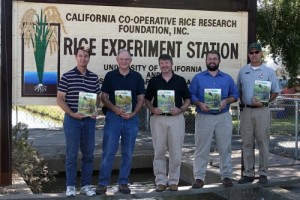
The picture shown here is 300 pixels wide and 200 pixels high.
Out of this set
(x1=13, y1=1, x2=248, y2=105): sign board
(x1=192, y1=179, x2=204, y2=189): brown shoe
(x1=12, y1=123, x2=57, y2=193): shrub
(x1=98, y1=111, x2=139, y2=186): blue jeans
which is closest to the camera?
(x1=98, y1=111, x2=139, y2=186): blue jeans

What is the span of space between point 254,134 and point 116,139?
214cm

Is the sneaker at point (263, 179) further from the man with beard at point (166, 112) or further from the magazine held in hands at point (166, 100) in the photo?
the magazine held in hands at point (166, 100)

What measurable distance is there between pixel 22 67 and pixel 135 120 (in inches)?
73.6

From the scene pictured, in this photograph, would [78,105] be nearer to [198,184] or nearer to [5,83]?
[5,83]

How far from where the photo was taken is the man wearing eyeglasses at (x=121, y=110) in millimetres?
6430

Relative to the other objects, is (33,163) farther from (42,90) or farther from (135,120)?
(135,120)

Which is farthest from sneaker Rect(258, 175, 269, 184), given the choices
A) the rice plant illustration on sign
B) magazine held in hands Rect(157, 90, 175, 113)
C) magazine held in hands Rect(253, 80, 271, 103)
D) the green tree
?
the green tree

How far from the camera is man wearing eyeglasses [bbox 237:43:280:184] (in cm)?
716

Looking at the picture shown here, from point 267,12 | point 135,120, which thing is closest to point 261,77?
point 135,120

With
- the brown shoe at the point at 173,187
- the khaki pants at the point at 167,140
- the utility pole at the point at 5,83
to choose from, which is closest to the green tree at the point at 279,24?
the khaki pants at the point at 167,140

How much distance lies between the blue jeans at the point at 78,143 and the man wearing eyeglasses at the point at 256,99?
231cm

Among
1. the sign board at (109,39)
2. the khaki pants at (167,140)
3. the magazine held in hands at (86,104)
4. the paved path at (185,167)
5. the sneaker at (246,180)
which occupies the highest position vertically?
the sign board at (109,39)

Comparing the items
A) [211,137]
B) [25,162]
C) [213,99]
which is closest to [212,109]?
[213,99]

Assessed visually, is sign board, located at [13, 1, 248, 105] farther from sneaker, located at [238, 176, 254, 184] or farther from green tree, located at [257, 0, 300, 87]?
green tree, located at [257, 0, 300, 87]
